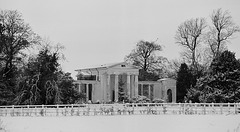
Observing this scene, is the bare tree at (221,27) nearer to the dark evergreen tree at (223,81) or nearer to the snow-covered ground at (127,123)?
the dark evergreen tree at (223,81)

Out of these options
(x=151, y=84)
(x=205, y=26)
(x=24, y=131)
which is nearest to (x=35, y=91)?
(x=24, y=131)

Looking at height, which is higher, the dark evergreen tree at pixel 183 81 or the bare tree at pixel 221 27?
the bare tree at pixel 221 27

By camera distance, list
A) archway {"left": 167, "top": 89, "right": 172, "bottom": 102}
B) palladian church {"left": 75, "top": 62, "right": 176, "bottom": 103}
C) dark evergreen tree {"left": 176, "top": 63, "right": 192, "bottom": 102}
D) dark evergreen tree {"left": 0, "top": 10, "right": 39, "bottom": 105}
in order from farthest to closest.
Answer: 1. archway {"left": 167, "top": 89, "right": 172, "bottom": 102}
2. palladian church {"left": 75, "top": 62, "right": 176, "bottom": 103}
3. dark evergreen tree {"left": 176, "top": 63, "right": 192, "bottom": 102}
4. dark evergreen tree {"left": 0, "top": 10, "right": 39, "bottom": 105}

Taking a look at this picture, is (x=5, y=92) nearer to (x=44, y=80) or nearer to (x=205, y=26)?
(x=44, y=80)

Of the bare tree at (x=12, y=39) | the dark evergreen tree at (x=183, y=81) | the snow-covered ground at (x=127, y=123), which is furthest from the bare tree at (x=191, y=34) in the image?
the bare tree at (x=12, y=39)

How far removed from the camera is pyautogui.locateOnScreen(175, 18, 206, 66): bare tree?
34713 mm

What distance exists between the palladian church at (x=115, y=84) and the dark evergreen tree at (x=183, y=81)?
1436mm

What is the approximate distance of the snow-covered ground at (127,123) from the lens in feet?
84.5

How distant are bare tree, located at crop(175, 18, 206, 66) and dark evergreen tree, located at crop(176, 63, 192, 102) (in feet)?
18.5

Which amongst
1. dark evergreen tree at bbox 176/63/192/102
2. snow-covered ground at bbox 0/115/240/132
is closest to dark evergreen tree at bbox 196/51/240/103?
snow-covered ground at bbox 0/115/240/132

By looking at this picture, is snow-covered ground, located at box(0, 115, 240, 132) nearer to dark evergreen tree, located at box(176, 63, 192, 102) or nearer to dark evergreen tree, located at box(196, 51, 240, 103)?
dark evergreen tree, located at box(196, 51, 240, 103)

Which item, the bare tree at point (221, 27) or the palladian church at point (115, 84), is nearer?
the bare tree at point (221, 27)

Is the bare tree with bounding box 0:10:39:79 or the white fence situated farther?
the bare tree with bounding box 0:10:39:79

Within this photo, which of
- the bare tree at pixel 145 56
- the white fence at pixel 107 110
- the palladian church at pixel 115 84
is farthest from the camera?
the bare tree at pixel 145 56
